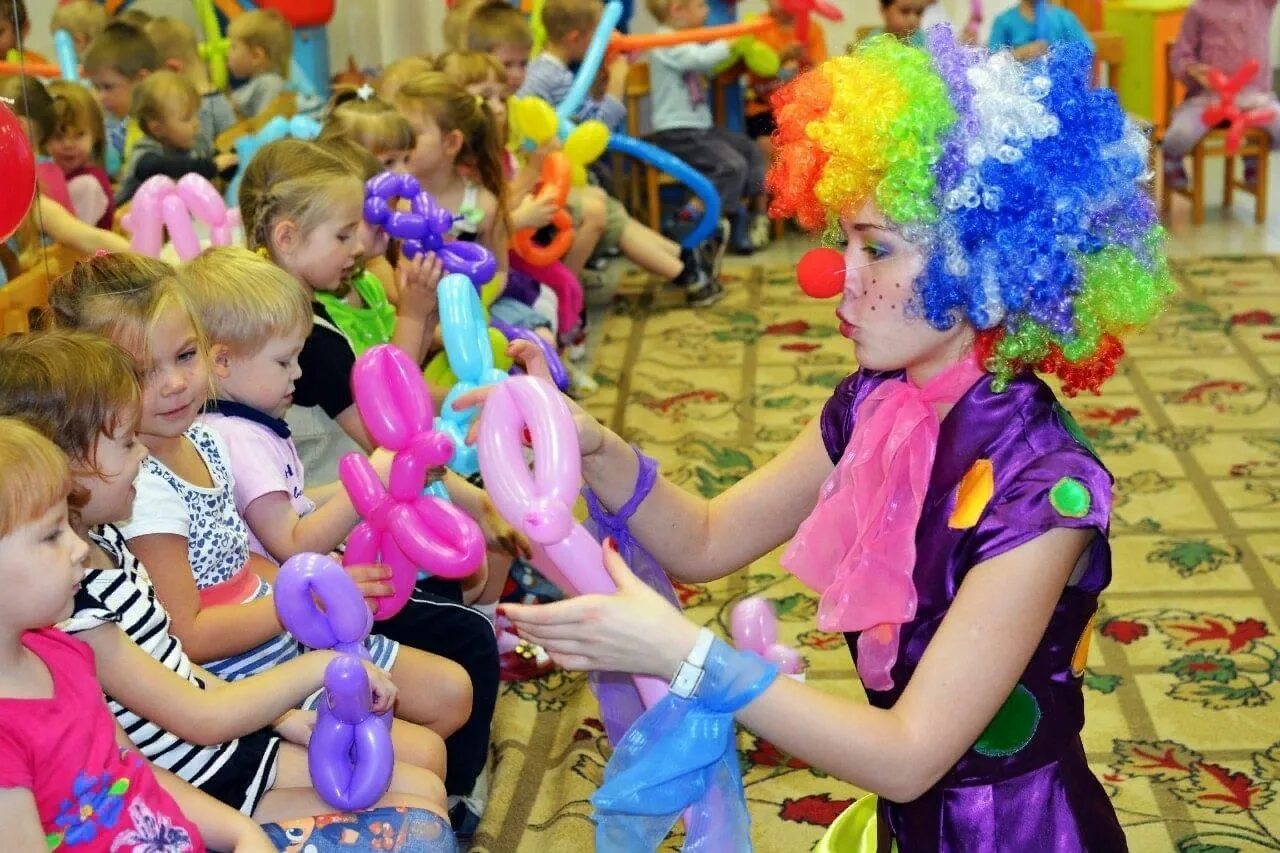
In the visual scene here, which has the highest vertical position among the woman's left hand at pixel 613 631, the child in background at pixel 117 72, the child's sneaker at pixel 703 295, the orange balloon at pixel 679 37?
the child in background at pixel 117 72

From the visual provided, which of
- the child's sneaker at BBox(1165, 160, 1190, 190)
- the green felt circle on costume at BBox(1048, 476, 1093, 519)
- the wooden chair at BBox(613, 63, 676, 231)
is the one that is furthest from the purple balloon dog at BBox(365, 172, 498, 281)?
the child's sneaker at BBox(1165, 160, 1190, 190)

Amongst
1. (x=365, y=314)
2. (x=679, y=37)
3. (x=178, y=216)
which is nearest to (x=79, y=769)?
(x=365, y=314)

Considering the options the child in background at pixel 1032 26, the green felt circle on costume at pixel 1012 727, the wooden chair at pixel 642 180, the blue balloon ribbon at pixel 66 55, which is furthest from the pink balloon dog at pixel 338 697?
the child in background at pixel 1032 26

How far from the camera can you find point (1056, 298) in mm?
1457

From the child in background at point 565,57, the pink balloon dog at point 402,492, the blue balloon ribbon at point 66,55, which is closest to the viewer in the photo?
the pink balloon dog at point 402,492

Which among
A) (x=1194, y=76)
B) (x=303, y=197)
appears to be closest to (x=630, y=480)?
(x=303, y=197)

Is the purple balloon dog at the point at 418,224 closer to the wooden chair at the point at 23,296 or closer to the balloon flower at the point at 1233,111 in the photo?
the wooden chair at the point at 23,296

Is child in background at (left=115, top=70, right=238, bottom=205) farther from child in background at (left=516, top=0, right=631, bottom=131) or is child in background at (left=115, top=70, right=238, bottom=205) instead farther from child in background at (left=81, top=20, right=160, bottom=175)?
child in background at (left=516, top=0, right=631, bottom=131)

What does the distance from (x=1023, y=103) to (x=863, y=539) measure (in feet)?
1.46

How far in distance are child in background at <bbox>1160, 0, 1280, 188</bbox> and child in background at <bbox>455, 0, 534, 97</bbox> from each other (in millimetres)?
2783

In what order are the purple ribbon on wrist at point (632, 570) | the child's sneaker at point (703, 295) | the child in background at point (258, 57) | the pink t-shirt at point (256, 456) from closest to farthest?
the purple ribbon on wrist at point (632, 570) → the pink t-shirt at point (256, 456) → the child in background at point (258, 57) → the child's sneaker at point (703, 295)

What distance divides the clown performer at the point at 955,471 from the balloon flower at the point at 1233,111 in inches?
198

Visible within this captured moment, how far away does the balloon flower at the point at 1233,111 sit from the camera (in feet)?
20.1

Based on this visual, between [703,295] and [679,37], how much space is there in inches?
36.9
